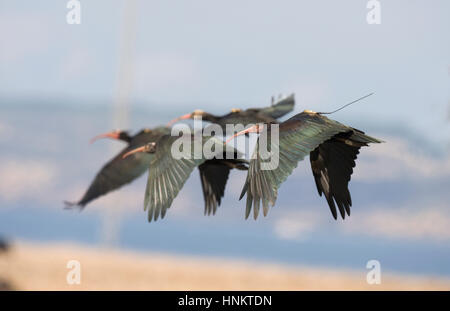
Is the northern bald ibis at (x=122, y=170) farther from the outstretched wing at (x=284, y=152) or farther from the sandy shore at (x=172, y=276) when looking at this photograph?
the sandy shore at (x=172, y=276)

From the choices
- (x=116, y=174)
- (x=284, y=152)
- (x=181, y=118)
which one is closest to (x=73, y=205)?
(x=116, y=174)

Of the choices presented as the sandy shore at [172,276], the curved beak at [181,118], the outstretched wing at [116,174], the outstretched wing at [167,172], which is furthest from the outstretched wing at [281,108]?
the sandy shore at [172,276]

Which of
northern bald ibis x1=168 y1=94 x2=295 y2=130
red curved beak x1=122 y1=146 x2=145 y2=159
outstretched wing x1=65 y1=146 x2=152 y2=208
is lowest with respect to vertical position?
outstretched wing x1=65 y1=146 x2=152 y2=208

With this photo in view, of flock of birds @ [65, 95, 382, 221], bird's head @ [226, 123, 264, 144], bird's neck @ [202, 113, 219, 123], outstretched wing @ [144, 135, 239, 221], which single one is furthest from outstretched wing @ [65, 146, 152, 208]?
bird's head @ [226, 123, 264, 144]

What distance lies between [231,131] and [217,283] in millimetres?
17659

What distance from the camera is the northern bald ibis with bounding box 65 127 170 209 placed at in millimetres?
17297

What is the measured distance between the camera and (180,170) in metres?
15.2

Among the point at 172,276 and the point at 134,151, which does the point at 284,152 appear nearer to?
the point at 134,151

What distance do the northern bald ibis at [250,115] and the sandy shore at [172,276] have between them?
12.7 m

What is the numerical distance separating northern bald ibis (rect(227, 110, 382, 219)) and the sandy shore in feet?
53.4

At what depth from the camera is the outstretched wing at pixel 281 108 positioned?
18233 millimetres

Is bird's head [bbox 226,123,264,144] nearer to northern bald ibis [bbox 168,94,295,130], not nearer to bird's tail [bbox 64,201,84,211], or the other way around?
northern bald ibis [bbox 168,94,295,130]
